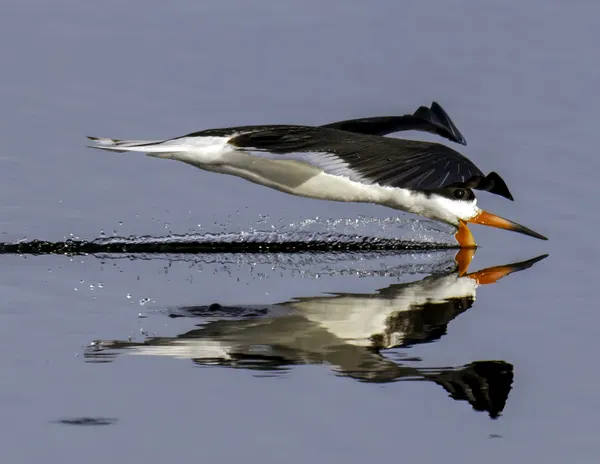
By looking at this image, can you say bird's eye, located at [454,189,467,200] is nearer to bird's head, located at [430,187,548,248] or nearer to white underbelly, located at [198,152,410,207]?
bird's head, located at [430,187,548,248]

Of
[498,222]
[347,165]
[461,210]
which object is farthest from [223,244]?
[498,222]

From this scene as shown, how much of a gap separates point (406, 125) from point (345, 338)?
3.63 metres

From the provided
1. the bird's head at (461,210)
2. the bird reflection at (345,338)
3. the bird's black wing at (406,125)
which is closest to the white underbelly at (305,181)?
the bird's head at (461,210)

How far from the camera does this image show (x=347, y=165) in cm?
840

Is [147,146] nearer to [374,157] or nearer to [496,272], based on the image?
[374,157]

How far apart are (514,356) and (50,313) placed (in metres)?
2.14

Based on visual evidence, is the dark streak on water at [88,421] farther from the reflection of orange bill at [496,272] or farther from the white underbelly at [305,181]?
the white underbelly at [305,181]

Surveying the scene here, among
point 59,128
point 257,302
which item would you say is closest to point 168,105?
point 59,128

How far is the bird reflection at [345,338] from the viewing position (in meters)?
6.31

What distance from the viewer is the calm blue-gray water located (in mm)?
5867

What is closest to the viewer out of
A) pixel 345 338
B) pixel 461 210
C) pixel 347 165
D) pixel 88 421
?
pixel 88 421

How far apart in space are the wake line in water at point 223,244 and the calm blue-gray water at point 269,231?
69 mm

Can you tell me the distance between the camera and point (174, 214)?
9422mm

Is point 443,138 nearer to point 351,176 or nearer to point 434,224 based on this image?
point 434,224
